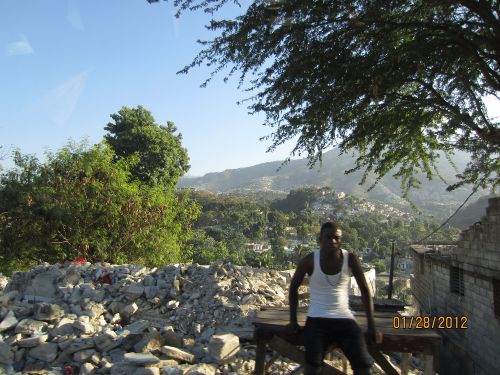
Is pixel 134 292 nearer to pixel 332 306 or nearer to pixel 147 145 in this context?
pixel 332 306

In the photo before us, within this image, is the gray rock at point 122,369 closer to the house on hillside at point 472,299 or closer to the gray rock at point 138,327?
the gray rock at point 138,327

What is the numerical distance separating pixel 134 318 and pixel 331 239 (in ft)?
19.4

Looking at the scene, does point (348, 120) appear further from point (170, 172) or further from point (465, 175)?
point (170, 172)

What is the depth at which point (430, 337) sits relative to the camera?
13.7 ft

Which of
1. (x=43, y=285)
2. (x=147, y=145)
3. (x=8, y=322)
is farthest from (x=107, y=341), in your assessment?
(x=147, y=145)

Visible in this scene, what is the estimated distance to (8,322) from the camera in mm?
7312

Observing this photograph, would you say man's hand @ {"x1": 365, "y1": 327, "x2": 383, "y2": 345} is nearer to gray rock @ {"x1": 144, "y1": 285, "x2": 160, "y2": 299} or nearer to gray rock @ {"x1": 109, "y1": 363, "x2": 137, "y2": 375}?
gray rock @ {"x1": 109, "y1": 363, "x2": 137, "y2": 375}

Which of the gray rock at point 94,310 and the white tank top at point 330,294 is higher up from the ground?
the white tank top at point 330,294

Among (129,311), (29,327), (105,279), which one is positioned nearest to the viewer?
(29,327)

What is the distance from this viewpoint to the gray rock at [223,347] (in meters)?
5.74

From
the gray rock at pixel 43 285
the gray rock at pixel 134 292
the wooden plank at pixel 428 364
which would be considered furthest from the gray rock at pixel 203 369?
the gray rock at pixel 43 285

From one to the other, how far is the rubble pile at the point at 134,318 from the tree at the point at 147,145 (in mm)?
13735

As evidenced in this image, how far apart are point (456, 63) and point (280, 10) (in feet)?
13.9

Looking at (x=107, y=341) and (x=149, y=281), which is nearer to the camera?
(x=107, y=341)
